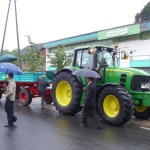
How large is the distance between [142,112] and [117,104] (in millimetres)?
1751

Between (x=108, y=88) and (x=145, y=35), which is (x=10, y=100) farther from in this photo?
(x=145, y=35)

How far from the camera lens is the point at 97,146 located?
651 cm

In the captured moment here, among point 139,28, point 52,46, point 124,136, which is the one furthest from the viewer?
point 52,46

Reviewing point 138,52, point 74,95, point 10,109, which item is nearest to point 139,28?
point 138,52

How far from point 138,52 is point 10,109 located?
2050cm

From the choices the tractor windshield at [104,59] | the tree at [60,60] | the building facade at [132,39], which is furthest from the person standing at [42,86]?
the building facade at [132,39]

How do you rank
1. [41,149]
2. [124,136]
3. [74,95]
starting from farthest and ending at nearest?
[74,95], [124,136], [41,149]

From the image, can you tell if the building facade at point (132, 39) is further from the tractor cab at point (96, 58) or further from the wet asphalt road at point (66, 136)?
the wet asphalt road at point (66, 136)

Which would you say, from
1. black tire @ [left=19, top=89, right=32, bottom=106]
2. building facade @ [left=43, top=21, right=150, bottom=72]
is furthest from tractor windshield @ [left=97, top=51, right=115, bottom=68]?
building facade @ [left=43, top=21, right=150, bottom=72]

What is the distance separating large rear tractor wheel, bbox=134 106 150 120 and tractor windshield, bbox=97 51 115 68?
197 cm

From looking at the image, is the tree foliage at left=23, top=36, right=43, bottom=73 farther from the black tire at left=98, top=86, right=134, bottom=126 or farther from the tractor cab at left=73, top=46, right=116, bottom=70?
the black tire at left=98, top=86, right=134, bottom=126

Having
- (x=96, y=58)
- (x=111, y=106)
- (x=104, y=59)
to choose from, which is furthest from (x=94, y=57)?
(x=111, y=106)

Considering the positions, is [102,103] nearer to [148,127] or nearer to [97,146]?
[148,127]

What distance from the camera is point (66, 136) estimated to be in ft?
24.4
